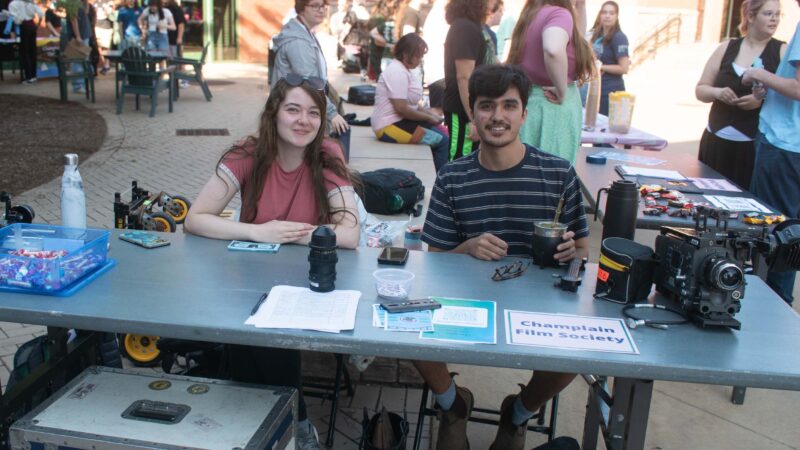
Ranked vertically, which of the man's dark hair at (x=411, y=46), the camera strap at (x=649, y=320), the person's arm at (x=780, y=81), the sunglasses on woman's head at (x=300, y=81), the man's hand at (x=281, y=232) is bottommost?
the camera strap at (x=649, y=320)

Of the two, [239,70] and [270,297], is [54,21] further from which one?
[270,297]

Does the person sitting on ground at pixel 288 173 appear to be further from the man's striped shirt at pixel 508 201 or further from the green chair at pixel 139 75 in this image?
the green chair at pixel 139 75

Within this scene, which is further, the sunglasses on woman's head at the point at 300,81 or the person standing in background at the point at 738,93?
the person standing in background at the point at 738,93

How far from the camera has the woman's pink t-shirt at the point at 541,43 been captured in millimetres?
4270

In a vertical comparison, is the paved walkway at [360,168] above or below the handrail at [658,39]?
below

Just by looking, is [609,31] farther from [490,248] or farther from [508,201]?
[490,248]

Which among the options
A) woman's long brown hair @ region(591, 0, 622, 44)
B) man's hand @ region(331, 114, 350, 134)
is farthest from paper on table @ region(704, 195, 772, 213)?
woman's long brown hair @ region(591, 0, 622, 44)

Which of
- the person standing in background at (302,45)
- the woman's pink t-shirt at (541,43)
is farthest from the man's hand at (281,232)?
the woman's pink t-shirt at (541,43)

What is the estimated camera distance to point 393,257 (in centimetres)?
265

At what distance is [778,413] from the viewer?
349 centimetres

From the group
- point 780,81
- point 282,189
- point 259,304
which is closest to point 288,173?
point 282,189

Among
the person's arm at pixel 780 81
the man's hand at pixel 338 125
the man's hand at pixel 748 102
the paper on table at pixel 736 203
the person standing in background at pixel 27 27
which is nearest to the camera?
the paper on table at pixel 736 203

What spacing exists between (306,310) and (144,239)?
36.8 inches

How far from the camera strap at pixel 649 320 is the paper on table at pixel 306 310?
0.81 meters
